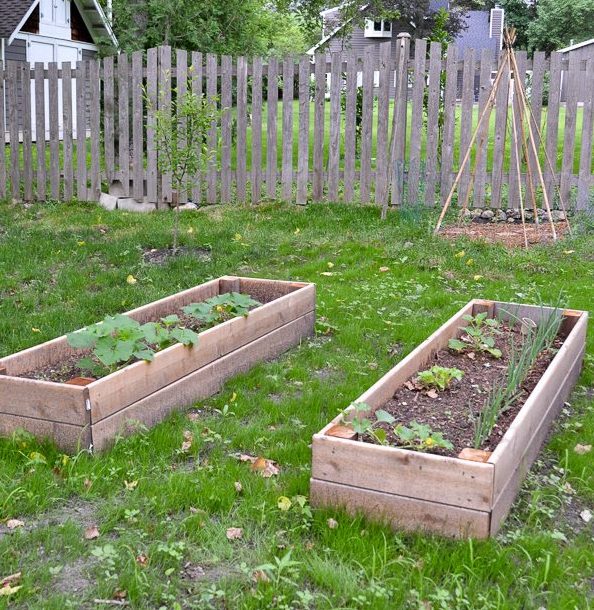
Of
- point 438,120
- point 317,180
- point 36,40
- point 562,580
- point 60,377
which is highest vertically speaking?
point 36,40

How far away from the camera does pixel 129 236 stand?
877 centimetres

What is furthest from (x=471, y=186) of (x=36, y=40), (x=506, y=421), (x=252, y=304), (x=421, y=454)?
(x=36, y=40)

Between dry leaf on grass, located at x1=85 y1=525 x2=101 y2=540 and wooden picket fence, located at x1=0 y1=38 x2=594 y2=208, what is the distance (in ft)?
19.4

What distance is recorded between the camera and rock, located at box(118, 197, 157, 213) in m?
10.6

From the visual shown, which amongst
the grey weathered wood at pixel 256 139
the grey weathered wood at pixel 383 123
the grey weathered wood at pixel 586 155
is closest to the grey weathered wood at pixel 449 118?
the grey weathered wood at pixel 383 123

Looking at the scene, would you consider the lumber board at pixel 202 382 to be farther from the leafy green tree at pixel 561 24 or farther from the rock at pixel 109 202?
the leafy green tree at pixel 561 24

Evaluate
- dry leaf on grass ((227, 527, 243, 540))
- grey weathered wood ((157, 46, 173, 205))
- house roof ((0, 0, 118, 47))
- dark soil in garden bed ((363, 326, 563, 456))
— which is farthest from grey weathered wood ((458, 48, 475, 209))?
house roof ((0, 0, 118, 47))

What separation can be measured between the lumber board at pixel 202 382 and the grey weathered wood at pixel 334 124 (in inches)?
176

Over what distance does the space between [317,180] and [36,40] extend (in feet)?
46.7

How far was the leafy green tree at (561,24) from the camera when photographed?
151ft

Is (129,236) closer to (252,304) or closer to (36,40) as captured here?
(252,304)

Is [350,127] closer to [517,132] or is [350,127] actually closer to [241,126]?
[241,126]

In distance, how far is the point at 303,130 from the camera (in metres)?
10.0

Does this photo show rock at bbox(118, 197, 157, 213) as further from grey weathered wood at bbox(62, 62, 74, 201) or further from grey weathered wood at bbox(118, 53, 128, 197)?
grey weathered wood at bbox(62, 62, 74, 201)
